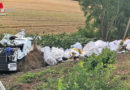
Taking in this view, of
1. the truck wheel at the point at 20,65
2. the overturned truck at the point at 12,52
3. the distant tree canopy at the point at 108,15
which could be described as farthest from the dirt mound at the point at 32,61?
the distant tree canopy at the point at 108,15

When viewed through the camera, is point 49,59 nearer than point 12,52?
No

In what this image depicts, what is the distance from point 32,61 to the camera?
9562 mm

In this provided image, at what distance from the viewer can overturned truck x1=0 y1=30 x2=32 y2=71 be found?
8.44 metres

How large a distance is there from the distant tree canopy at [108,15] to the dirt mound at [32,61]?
7013 millimetres

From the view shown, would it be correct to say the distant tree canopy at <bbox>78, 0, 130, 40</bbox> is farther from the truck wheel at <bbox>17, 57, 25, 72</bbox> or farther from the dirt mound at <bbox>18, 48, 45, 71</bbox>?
the truck wheel at <bbox>17, 57, 25, 72</bbox>

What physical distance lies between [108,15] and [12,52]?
892 cm

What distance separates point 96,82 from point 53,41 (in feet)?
31.5

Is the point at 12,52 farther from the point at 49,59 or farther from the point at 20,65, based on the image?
the point at 49,59

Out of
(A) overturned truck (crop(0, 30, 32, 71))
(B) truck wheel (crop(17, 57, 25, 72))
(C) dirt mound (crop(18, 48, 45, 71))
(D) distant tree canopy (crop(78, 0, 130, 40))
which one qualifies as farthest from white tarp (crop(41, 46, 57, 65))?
(D) distant tree canopy (crop(78, 0, 130, 40))

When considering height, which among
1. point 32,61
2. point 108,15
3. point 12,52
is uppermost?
point 108,15

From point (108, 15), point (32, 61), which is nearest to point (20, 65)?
point (32, 61)

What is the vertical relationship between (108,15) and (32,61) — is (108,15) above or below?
above

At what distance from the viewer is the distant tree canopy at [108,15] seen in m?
15.0

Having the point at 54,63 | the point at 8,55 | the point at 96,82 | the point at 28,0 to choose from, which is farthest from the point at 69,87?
the point at 28,0
